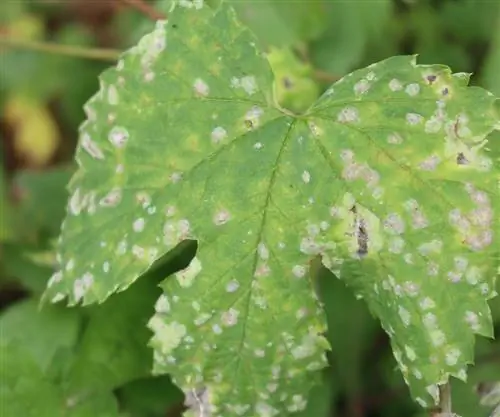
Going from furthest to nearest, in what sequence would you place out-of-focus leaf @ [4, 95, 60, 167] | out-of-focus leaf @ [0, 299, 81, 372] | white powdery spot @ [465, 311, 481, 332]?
out-of-focus leaf @ [4, 95, 60, 167] → out-of-focus leaf @ [0, 299, 81, 372] → white powdery spot @ [465, 311, 481, 332]

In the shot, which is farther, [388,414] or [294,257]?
[388,414]

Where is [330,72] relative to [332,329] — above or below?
above

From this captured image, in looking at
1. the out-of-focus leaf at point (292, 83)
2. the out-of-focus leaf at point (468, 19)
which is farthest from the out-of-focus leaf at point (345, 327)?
the out-of-focus leaf at point (468, 19)

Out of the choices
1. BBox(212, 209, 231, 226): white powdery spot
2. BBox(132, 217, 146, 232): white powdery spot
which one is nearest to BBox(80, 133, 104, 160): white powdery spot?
BBox(132, 217, 146, 232): white powdery spot

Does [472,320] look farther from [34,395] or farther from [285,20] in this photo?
[285,20]

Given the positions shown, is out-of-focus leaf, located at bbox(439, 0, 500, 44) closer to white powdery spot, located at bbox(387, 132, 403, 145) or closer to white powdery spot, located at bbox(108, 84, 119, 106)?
white powdery spot, located at bbox(387, 132, 403, 145)

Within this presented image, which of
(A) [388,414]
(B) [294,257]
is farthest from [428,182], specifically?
(A) [388,414]

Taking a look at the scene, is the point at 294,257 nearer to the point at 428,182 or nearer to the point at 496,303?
the point at 428,182
